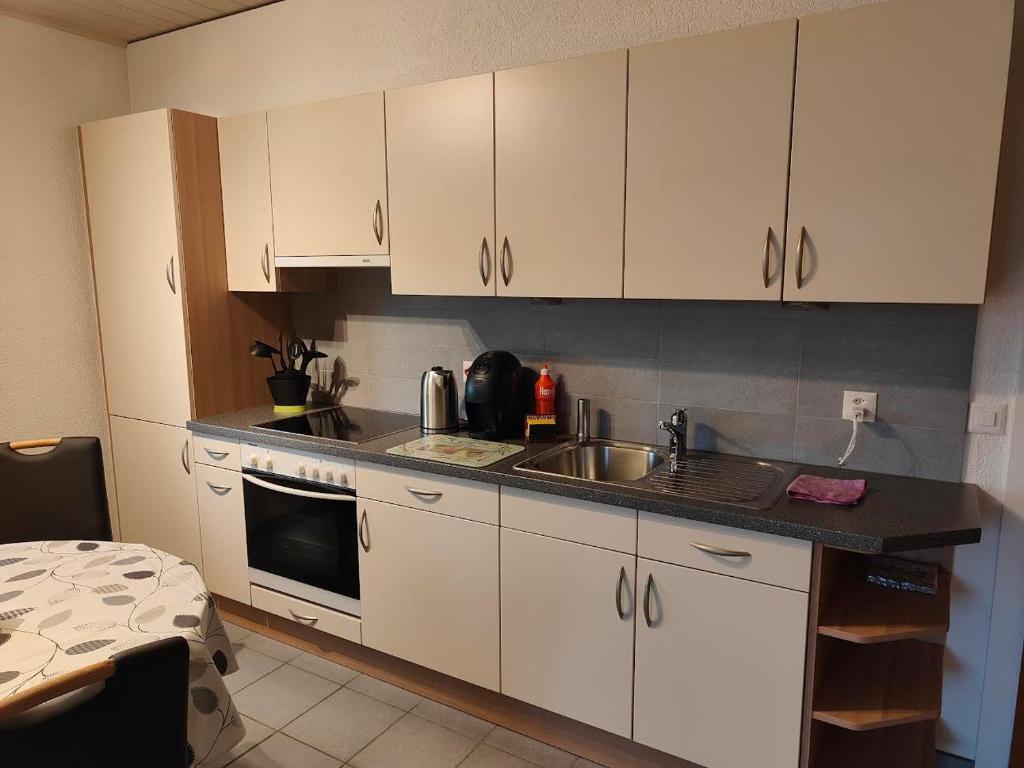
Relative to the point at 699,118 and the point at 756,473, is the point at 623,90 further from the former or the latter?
the point at 756,473

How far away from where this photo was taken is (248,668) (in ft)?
8.54

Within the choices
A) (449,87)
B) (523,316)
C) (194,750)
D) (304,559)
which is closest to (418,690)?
(304,559)

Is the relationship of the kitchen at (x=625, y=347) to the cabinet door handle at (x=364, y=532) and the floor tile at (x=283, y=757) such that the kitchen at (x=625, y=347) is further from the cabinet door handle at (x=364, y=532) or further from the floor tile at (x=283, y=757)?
the floor tile at (x=283, y=757)

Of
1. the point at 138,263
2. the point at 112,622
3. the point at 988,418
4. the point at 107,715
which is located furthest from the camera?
the point at 138,263

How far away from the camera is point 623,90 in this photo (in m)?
1.94

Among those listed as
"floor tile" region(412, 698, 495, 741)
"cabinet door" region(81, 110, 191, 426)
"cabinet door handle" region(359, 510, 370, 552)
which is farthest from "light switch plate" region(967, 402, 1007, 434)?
"cabinet door" region(81, 110, 191, 426)

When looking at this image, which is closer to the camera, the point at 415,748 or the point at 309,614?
the point at 415,748

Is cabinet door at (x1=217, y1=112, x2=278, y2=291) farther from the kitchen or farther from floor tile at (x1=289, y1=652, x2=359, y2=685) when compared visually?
floor tile at (x1=289, y1=652, x2=359, y2=685)

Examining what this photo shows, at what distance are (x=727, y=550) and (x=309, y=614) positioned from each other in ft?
5.34

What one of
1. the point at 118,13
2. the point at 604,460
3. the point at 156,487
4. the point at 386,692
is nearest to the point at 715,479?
the point at 604,460

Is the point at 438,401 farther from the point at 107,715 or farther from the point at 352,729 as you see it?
the point at 107,715

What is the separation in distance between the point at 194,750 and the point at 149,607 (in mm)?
305

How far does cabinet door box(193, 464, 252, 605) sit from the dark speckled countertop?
2.79ft

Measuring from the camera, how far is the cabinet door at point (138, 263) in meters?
2.75
